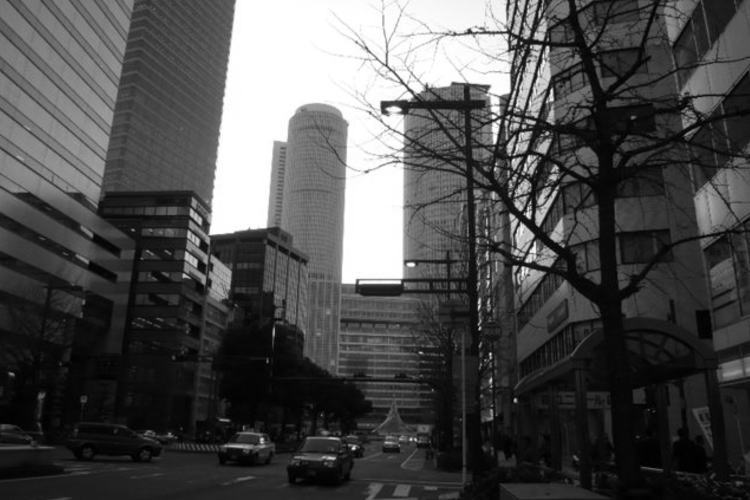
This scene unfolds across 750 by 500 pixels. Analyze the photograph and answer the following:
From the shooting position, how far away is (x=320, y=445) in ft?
75.6

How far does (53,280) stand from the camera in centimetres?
6097

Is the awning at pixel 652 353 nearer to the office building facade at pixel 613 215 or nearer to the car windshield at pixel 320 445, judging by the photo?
the office building facade at pixel 613 215

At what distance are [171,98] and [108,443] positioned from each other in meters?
132

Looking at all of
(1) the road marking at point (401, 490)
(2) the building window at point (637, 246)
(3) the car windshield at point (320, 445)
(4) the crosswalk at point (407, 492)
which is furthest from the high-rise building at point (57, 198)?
(2) the building window at point (637, 246)

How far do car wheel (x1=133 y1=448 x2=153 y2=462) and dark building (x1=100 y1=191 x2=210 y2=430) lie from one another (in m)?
63.2

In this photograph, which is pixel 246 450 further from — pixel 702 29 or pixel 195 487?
pixel 702 29

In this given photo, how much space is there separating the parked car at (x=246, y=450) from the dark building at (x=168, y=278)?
6202 centimetres

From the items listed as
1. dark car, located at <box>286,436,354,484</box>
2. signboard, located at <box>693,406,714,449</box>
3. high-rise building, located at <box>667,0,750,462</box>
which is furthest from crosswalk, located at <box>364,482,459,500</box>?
high-rise building, located at <box>667,0,750,462</box>

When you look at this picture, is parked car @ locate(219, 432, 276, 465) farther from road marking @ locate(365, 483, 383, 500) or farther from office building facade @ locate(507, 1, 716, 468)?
office building facade @ locate(507, 1, 716, 468)

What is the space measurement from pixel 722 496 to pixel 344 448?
1645cm

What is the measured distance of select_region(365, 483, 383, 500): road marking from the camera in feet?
60.0

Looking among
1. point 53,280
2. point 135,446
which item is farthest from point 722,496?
point 53,280

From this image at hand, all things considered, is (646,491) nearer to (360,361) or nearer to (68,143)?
(68,143)

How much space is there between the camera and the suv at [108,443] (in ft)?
98.8
